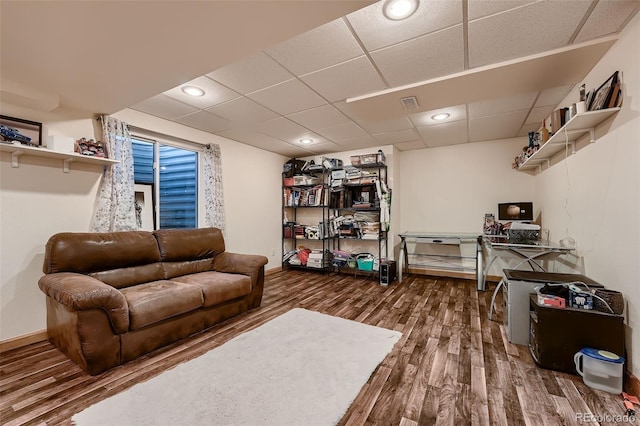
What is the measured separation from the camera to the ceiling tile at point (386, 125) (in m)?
3.41

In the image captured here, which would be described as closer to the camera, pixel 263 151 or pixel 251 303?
pixel 251 303

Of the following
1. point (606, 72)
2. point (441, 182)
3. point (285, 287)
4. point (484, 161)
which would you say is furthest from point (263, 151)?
point (606, 72)

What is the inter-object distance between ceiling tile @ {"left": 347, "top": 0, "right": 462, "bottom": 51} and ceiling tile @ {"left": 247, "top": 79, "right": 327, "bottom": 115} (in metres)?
0.84

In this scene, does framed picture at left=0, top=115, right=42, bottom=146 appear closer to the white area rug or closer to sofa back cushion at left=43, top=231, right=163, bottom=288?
sofa back cushion at left=43, top=231, right=163, bottom=288

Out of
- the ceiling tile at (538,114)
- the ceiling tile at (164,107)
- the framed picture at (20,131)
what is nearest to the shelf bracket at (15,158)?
the framed picture at (20,131)

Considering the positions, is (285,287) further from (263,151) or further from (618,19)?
(618,19)

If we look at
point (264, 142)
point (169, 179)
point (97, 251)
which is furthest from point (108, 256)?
point (264, 142)

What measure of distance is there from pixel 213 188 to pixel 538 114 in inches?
172

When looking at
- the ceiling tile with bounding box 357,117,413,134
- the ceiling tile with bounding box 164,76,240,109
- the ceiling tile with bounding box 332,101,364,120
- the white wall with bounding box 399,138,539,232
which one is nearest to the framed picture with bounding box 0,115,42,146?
the ceiling tile with bounding box 164,76,240,109

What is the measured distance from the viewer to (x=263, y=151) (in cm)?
486

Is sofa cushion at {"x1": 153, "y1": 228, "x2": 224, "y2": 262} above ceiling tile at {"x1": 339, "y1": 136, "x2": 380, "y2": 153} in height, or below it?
below

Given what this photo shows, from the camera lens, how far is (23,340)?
226 cm

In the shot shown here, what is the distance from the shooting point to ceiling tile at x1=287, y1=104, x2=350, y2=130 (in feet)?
10.1

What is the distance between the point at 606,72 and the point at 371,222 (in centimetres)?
324
